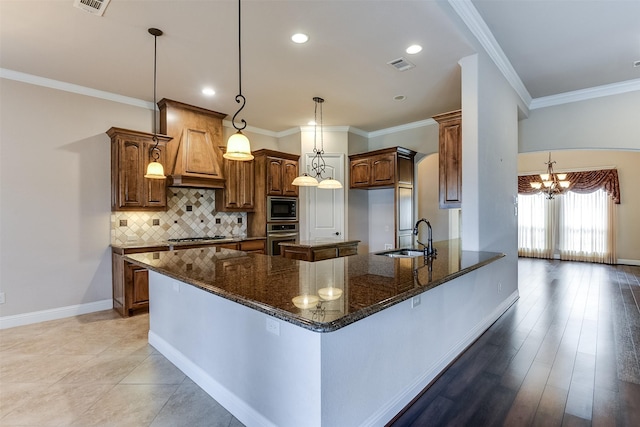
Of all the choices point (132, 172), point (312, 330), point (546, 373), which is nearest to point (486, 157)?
point (546, 373)

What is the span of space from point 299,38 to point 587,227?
30.4 ft

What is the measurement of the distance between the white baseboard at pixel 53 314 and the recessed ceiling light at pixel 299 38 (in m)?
4.19

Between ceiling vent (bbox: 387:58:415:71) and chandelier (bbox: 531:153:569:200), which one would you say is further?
chandelier (bbox: 531:153:569:200)

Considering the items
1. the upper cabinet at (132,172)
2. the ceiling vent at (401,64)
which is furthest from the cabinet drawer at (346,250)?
the upper cabinet at (132,172)

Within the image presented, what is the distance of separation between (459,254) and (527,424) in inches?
56.3

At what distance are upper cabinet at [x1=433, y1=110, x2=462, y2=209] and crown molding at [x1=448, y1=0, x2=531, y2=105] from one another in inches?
27.3

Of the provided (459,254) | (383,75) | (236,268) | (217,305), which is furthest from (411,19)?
(217,305)

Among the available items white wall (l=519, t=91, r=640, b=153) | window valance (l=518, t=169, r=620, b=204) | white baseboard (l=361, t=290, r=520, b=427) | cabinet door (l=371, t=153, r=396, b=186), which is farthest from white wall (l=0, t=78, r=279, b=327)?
window valance (l=518, t=169, r=620, b=204)

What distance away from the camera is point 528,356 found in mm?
2762

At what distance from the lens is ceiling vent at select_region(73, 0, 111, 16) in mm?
2463

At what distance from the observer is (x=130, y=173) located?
419 cm

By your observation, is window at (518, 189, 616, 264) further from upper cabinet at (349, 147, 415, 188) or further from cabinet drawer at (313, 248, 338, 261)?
cabinet drawer at (313, 248, 338, 261)

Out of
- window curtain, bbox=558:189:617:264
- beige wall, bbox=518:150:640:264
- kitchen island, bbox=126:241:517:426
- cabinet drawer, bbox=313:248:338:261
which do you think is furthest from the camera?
window curtain, bbox=558:189:617:264

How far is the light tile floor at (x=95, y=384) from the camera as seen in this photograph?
199 centimetres
